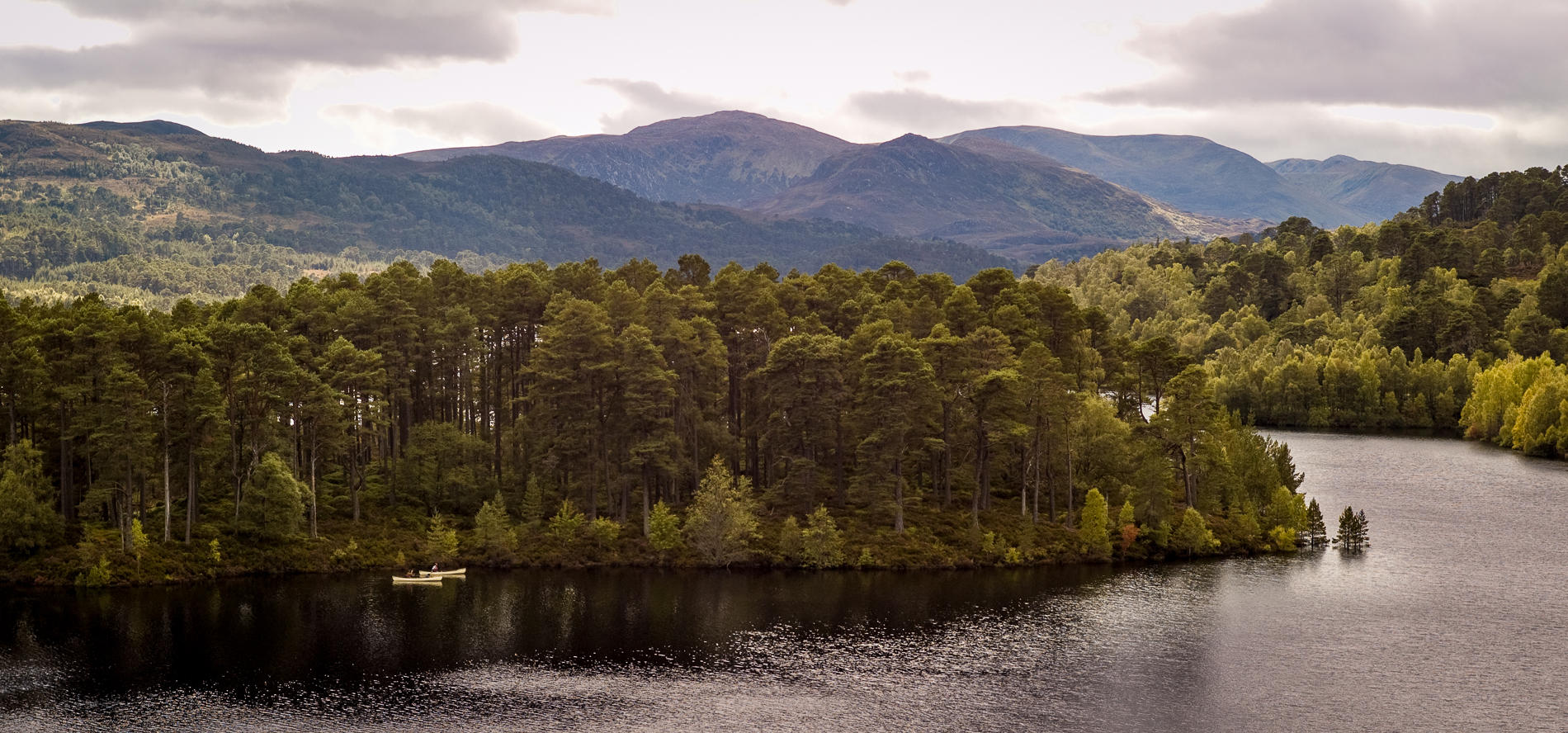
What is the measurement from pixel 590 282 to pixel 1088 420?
180 ft

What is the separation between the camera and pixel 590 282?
13312 centimetres

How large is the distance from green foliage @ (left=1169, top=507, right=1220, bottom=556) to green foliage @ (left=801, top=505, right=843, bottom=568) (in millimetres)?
30696

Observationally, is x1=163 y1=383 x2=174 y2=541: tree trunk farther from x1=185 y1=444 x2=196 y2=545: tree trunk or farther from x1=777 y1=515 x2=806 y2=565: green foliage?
x1=777 y1=515 x2=806 y2=565: green foliage

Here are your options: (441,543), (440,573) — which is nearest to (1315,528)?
(440,573)

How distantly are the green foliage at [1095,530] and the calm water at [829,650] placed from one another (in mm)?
4273

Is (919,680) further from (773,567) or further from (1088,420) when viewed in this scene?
(1088,420)

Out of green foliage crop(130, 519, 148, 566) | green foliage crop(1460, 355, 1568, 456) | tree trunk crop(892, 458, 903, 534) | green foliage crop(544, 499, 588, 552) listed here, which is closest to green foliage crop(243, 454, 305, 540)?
green foliage crop(130, 519, 148, 566)

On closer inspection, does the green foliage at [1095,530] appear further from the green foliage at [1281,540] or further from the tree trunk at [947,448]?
the green foliage at [1281,540]

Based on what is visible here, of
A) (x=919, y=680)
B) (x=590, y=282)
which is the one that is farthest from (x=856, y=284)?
(x=919, y=680)

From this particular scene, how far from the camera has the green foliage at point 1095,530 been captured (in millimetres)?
107000

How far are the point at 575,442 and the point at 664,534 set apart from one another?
12345mm

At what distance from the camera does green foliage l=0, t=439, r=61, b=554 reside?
92500 millimetres

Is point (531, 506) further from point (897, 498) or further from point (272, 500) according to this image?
point (897, 498)

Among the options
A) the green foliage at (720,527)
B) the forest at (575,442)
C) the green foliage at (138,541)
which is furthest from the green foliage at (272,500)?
the green foliage at (720,527)
